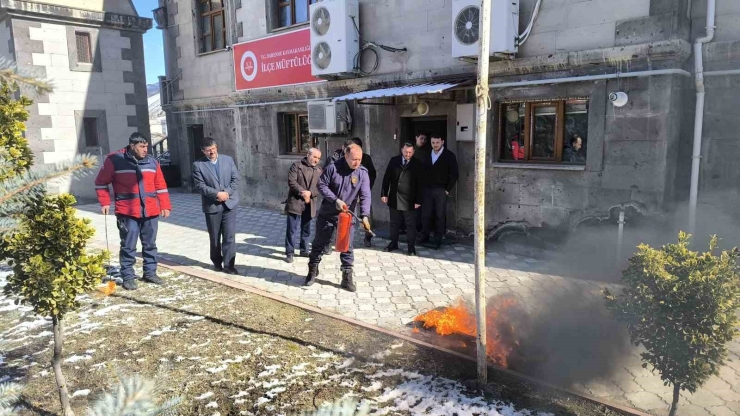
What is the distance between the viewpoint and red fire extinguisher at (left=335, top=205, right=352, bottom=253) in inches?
229

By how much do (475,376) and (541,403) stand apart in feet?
1.85

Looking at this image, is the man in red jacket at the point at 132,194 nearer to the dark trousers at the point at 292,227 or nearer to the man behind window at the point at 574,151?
the dark trousers at the point at 292,227

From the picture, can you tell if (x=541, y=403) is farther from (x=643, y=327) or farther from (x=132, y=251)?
(x=132, y=251)

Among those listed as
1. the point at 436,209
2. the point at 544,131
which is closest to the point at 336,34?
the point at 436,209

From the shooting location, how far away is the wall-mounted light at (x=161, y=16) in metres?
14.6

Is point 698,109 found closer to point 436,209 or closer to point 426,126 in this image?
point 436,209

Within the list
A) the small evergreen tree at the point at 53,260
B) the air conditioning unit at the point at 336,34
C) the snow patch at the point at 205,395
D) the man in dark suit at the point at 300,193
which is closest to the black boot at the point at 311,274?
the man in dark suit at the point at 300,193

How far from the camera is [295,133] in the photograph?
39.1ft

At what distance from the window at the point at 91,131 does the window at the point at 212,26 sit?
3655mm

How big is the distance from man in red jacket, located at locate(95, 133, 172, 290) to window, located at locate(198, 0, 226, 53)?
8.17m

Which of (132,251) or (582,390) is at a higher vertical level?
(132,251)

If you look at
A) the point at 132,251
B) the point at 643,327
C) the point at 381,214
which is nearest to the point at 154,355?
the point at 132,251

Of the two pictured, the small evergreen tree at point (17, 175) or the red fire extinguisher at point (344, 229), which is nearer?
the small evergreen tree at point (17, 175)

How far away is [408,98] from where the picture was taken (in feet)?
29.4
